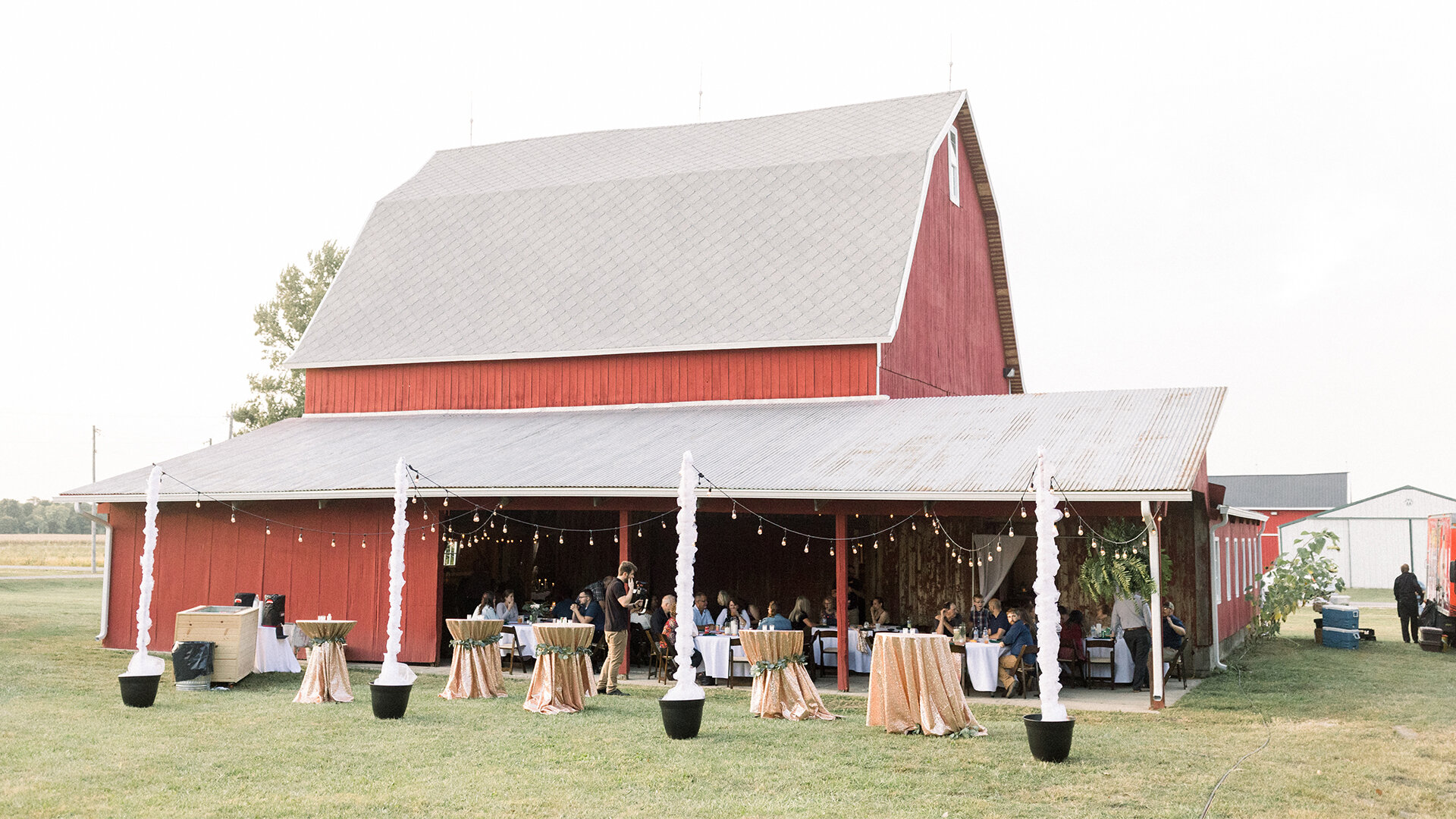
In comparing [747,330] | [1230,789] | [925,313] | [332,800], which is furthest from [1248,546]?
[332,800]

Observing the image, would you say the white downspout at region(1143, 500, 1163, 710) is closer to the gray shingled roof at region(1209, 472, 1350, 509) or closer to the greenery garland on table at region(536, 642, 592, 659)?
the greenery garland on table at region(536, 642, 592, 659)

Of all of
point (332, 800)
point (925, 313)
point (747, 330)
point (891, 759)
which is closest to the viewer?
point (332, 800)

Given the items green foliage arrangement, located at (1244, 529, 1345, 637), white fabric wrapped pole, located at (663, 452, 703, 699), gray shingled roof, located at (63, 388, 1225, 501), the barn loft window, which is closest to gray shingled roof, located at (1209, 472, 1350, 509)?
green foliage arrangement, located at (1244, 529, 1345, 637)

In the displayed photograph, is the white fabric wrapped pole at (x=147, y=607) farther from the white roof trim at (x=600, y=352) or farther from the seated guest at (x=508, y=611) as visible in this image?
the white roof trim at (x=600, y=352)

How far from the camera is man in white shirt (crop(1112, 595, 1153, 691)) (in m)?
14.5

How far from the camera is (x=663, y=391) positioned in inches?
807

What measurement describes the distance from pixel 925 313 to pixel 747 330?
12.2ft

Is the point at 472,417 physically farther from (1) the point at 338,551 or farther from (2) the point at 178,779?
(2) the point at 178,779

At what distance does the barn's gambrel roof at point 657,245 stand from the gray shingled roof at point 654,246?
1.5 inches

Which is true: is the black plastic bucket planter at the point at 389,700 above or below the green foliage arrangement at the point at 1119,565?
below

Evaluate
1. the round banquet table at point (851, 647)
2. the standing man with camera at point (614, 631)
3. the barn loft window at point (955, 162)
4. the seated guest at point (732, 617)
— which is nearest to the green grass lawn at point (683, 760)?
the standing man with camera at point (614, 631)

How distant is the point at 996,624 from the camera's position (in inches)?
582

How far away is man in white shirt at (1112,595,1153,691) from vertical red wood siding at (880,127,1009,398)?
596 centimetres

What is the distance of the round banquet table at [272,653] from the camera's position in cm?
1580
